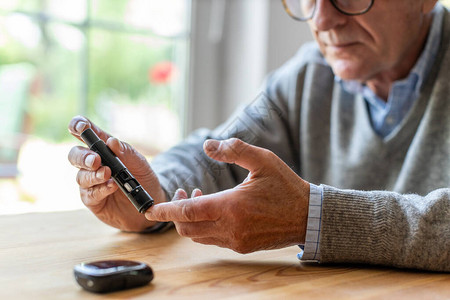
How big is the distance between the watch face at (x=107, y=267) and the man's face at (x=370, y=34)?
851 mm

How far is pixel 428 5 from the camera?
137cm

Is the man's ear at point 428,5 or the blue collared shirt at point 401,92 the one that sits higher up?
the man's ear at point 428,5

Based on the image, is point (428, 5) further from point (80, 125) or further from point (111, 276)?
point (111, 276)

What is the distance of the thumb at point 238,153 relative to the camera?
835 millimetres

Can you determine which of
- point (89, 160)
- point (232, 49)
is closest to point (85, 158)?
point (89, 160)

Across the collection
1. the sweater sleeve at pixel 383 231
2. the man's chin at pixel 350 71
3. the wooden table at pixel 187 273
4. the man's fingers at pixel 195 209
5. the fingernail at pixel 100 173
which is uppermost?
the man's chin at pixel 350 71

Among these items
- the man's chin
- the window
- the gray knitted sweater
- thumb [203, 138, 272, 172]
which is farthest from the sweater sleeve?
the window

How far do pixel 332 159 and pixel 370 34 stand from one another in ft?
1.24

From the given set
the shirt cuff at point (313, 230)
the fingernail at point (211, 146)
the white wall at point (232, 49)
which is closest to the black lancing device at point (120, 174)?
the fingernail at point (211, 146)

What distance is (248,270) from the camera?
2.70 ft

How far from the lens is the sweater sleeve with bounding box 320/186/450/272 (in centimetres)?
87

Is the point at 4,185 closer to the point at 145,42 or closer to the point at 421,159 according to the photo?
the point at 145,42

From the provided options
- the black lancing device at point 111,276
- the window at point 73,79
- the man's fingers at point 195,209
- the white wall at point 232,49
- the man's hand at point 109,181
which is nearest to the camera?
the black lancing device at point 111,276

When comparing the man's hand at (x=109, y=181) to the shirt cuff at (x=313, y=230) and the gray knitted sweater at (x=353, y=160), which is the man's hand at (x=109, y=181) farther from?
the shirt cuff at (x=313, y=230)
